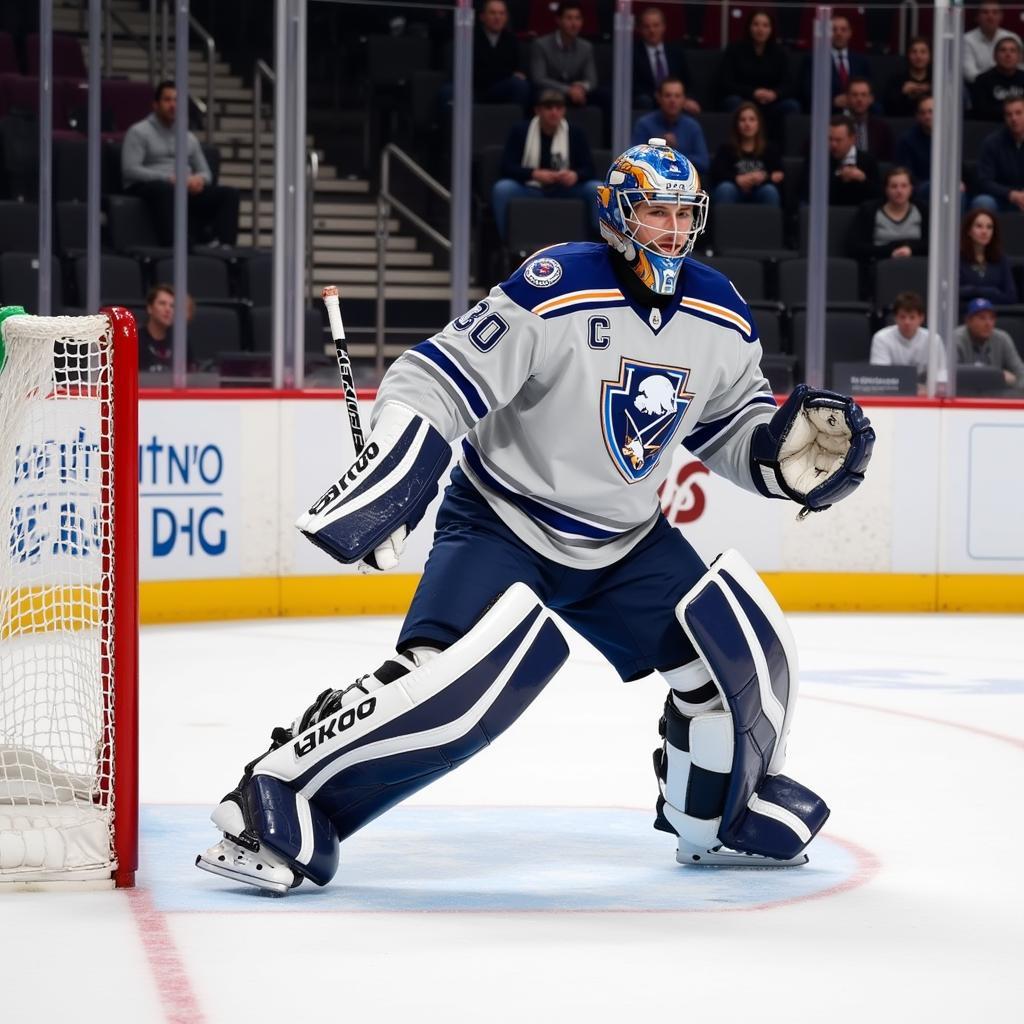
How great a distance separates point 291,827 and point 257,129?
165 inches

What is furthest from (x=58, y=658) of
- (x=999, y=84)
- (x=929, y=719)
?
(x=999, y=84)

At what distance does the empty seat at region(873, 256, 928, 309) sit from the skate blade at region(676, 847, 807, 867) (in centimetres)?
434

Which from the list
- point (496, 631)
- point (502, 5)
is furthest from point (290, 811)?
point (502, 5)

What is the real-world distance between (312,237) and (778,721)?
395 centimetres

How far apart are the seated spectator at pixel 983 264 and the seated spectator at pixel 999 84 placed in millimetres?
448

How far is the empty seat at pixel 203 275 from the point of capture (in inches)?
261

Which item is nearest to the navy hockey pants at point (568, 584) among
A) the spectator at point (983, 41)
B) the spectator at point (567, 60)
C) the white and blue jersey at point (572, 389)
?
the white and blue jersey at point (572, 389)

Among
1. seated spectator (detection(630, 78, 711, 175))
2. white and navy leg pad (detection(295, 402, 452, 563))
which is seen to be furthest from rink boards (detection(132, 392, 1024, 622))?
white and navy leg pad (detection(295, 402, 452, 563))

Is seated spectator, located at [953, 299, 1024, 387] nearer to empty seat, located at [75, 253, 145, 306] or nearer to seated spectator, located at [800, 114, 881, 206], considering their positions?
seated spectator, located at [800, 114, 881, 206]

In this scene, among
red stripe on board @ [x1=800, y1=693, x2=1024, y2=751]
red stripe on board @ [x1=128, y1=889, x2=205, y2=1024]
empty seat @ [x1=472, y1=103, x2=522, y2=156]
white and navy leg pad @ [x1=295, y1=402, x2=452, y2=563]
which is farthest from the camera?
empty seat @ [x1=472, y1=103, x2=522, y2=156]

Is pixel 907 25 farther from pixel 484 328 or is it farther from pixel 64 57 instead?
pixel 484 328

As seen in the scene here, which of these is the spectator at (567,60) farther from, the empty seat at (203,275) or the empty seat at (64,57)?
the empty seat at (64,57)

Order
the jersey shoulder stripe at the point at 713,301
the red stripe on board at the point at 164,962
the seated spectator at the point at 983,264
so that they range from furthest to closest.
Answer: the seated spectator at the point at 983,264 → the jersey shoulder stripe at the point at 713,301 → the red stripe on board at the point at 164,962

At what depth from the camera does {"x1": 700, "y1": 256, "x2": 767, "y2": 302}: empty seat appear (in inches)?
291
